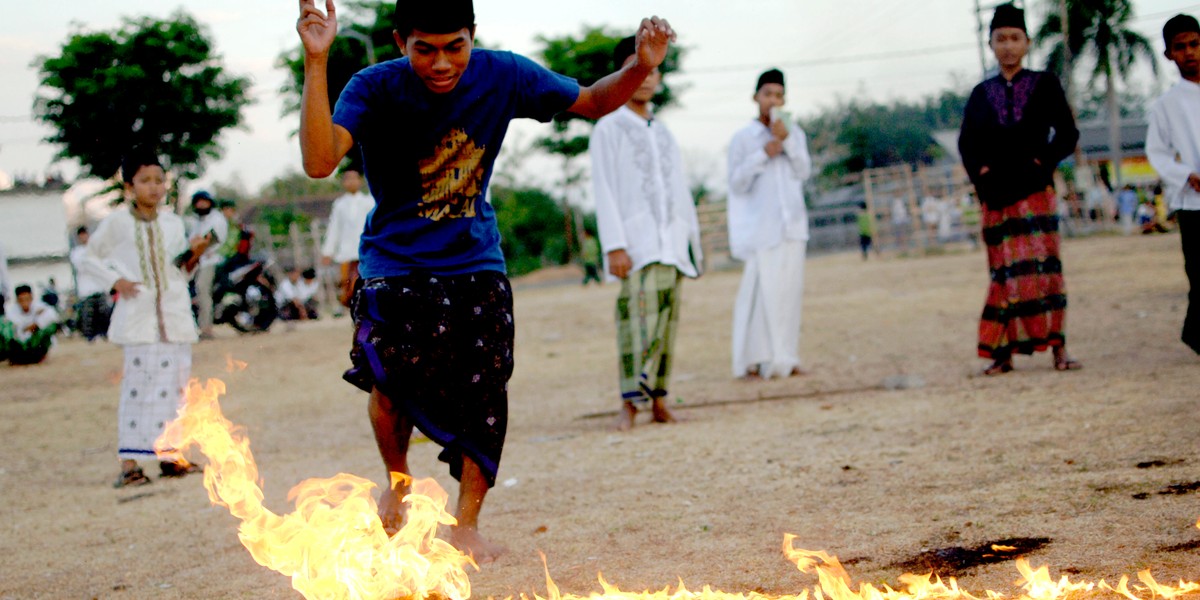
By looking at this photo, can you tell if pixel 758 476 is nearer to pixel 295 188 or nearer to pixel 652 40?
pixel 652 40

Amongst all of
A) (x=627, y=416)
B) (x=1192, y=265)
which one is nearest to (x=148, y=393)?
(x=627, y=416)

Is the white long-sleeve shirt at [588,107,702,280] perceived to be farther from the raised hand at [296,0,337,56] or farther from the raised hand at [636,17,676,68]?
the raised hand at [296,0,337,56]

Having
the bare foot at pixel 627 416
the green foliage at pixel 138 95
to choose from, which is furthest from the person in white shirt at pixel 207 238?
the green foliage at pixel 138 95

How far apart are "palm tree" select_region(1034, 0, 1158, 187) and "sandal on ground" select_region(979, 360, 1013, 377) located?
43.1 meters

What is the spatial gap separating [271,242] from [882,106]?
41.7m

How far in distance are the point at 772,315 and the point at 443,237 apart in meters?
5.06

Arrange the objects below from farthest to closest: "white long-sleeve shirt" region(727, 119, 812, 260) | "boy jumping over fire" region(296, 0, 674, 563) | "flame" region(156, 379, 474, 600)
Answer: "white long-sleeve shirt" region(727, 119, 812, 260), "boy jumping over fire" region(296, 0, 674, 563), "flame" region(156, 379, 474, 600)

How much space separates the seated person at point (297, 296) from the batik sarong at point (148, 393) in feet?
46.1

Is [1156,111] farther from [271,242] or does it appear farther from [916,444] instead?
[271,242]

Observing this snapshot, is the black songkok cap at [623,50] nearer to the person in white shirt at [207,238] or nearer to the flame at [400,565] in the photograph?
the person in white shirt at [207,238]

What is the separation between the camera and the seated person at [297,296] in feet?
67.8

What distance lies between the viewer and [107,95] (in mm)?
26734

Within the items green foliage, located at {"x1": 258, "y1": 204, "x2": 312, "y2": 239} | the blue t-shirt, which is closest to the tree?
green foliage, located at {"x1": 258, "y1": 204, "x2": 312, "y2": 239}

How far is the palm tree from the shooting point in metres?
45.7
